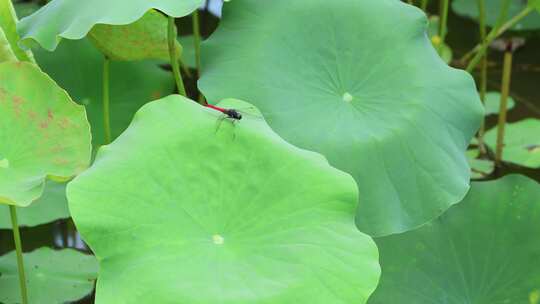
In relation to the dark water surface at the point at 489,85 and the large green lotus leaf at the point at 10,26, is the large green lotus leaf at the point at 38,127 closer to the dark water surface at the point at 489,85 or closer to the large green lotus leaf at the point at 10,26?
the large green lotus leaf at the point at 10,26

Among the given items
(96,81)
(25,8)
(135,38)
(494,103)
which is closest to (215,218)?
(135,38)

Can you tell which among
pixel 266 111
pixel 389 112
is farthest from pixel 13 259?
pixel 389 112

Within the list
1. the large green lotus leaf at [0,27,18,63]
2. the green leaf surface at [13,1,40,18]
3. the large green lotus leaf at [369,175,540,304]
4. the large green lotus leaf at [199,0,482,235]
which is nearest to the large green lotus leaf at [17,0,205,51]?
the large green lotus leaf at [0,27,18,63]

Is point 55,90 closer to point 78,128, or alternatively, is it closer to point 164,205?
point 78,128

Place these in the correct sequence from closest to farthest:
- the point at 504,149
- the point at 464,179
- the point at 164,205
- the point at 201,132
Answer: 1. the point at 164,205
2. the point at 201,132
3. the point at 464,179
4. the point at 504,149

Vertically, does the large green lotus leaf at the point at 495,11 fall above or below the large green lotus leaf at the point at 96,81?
below

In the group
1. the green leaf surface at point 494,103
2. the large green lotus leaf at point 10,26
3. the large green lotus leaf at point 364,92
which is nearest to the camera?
the large green lotus leaf at point 364,92

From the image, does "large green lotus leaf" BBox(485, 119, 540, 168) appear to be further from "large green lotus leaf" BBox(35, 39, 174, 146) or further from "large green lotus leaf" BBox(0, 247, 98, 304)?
"large green lotus leaf" BBox(0, 247, 98, 304)

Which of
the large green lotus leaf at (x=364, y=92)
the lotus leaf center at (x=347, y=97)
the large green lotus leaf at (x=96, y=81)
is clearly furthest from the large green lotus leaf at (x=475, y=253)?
the large green lotus leaf at (x=96, y=81)
